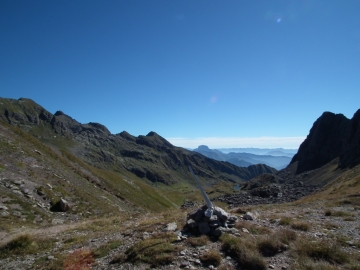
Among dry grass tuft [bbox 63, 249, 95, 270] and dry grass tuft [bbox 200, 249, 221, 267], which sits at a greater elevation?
dry grass tuft [bbox 200, 249, 221, 267]

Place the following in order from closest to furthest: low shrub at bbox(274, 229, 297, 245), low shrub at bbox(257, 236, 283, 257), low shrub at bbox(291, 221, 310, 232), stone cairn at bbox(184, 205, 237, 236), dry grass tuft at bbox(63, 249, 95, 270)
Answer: dry grass tuft at bbox(63, 249, 95, 270)
low shrub at bbox(257, 236, 283, 257)
low shrub at bbox(274, 229, 297, 245)
stone cairn at bbox(184, 205, 237, 236)
low shrub at bbox(291, 221, 310, 232)

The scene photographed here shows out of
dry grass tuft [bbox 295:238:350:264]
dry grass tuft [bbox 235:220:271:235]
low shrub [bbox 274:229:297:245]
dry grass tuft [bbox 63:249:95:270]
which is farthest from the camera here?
dry grass tuft [bbox 235:220:271:235]

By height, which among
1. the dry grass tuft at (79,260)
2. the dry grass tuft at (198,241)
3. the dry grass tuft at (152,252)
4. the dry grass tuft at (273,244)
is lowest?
the dry grass tuft at (79,260)

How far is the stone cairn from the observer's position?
14.5 meters

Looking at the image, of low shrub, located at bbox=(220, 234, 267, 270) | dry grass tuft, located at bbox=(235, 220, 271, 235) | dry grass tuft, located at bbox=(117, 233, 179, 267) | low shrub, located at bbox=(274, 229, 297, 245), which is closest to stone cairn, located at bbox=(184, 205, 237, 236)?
dry grass tuft, located at bbox=(235, 220, 271, 235)

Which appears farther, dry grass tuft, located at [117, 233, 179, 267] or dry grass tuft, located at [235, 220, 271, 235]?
dry grass tuft, located at [235, 220, 271, 235]

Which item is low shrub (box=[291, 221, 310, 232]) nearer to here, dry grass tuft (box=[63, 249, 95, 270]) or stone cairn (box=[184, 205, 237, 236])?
stone cairn (box=[184, 205, 237, 236])

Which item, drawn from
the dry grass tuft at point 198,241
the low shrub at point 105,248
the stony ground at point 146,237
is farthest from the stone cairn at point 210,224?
the low shrub at point 105,248

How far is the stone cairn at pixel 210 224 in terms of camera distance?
47.5ft

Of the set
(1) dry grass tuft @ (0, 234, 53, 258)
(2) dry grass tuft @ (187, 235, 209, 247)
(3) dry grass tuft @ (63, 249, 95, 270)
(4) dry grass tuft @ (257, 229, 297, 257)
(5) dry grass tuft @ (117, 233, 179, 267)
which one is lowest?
(1) dry grass tuft @ (0, 234, 53, 258)

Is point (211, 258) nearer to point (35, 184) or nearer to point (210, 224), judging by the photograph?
point (210, 224)

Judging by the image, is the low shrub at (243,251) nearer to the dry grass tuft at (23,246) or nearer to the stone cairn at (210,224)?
the stone cairn at (210,224)

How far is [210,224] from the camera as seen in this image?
49.0ft

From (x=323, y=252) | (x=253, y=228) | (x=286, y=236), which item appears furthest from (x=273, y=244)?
(x=253, y=228)
